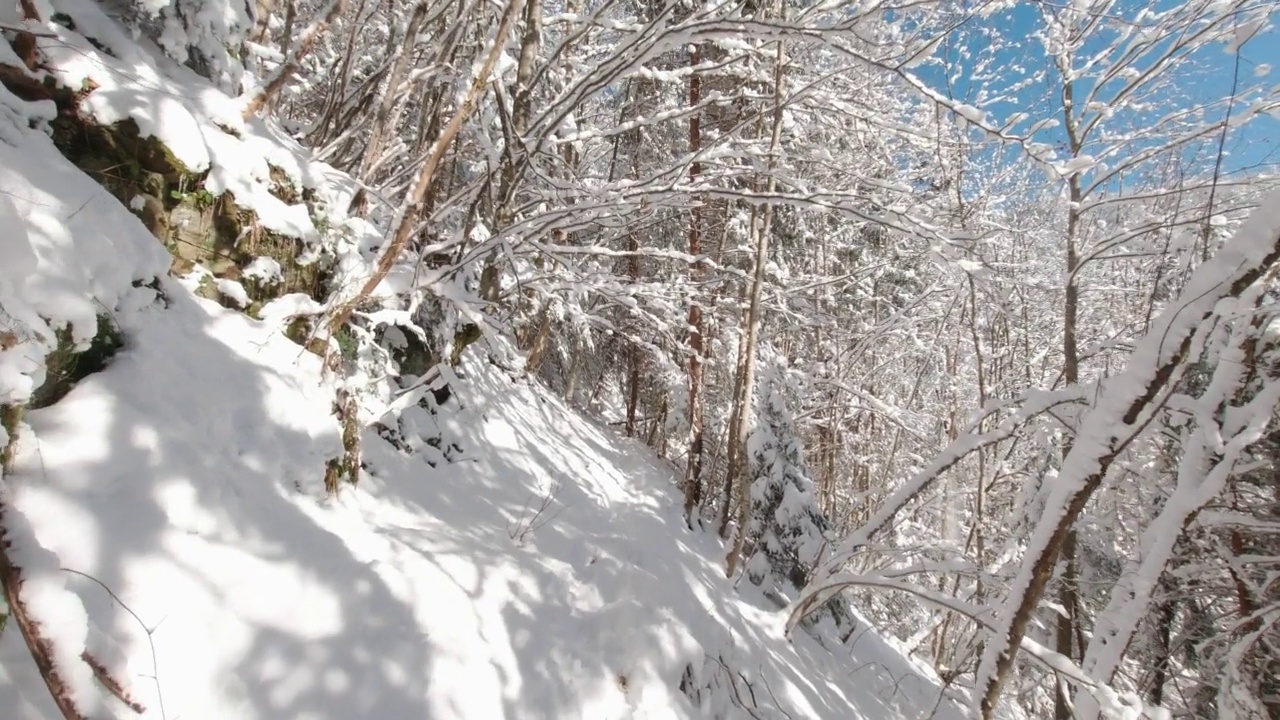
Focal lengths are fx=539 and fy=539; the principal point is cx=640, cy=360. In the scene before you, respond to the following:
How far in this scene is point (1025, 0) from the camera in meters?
2.27

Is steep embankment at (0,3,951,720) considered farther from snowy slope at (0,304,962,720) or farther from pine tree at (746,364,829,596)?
pine tree at (746,364,829,596)

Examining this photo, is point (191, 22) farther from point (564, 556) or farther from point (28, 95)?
point (564, 556)

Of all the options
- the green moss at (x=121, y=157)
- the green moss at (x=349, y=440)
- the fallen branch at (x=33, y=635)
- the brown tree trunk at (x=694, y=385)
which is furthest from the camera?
the brown tree trunk at (x=694, y=385)

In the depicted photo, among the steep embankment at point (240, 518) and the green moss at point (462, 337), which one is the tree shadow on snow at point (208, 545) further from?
the green moss at point (462, 337)

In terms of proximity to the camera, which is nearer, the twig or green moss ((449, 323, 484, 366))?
the twig

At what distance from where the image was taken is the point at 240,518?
187 centimetres

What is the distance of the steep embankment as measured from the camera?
4.50ft

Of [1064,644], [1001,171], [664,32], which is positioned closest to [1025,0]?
[664,32]

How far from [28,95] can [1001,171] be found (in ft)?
30.3

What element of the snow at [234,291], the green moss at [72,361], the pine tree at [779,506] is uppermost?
the snow at [234,291]

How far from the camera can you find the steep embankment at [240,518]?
54.0 inches

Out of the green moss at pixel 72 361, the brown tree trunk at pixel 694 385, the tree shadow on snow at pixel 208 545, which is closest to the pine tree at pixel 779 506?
the brown tree trunk at pixel 694 385

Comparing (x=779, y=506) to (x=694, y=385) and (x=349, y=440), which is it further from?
(x=349, y=440)

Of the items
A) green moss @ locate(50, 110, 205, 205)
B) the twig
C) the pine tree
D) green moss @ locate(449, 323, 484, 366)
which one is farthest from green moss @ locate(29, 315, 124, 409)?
the pine tree
